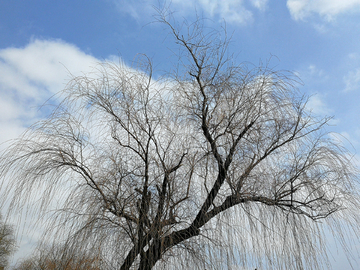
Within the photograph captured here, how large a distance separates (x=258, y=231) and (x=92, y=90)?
1936 mm

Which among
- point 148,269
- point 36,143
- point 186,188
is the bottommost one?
point 148,269

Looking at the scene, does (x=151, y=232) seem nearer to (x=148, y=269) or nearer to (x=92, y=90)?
(x=148, y=269)

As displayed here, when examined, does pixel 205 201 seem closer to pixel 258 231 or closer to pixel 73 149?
pixel 258 231

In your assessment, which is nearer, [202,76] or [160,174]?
[160,174]

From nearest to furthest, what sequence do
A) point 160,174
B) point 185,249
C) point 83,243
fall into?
point 83,243 < point 185,249 < point 160,174

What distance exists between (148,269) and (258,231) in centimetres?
95

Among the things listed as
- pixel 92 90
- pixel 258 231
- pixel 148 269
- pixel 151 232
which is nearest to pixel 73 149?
pixel 92 90

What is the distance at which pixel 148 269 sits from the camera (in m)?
2.44

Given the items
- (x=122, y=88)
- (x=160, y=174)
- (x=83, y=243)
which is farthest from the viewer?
(x=122, y=88)

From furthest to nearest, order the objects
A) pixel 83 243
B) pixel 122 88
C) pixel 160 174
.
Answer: pixel 122 88, pixel 160 174, pixel 83 243

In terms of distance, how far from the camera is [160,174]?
2658 millimetres

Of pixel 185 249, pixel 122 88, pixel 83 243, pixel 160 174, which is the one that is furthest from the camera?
pixel 122 88

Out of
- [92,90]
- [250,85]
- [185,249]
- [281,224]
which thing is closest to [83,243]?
[185,249]

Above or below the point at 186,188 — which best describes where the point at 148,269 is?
below
